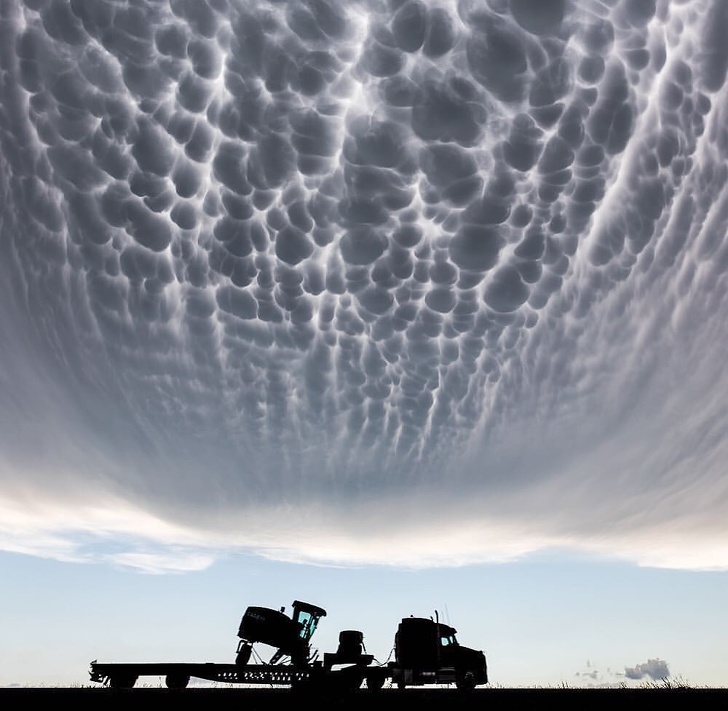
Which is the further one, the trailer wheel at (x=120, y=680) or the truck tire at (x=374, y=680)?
the truck tire at (x=374, y=680)

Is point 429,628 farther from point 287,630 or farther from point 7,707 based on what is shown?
point 7,707

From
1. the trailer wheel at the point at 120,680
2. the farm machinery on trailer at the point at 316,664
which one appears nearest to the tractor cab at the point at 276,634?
the farm machinery on trailer at the point at 316,664

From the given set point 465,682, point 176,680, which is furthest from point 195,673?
point 465,682

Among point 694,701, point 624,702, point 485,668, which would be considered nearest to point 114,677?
point 485,668

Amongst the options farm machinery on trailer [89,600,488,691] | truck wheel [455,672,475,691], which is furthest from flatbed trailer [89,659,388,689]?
truck wheel [455,672,475,691]

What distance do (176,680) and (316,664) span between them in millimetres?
5072

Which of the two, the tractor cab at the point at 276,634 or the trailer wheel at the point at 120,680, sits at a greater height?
the tractor cab at the point at 276,634

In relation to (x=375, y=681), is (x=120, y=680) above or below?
above

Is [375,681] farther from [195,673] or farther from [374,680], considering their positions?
[195,673]

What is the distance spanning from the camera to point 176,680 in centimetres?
2050

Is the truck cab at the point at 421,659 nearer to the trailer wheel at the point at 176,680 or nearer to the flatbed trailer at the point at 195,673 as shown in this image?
the flatbed trailer at the point at 195,673

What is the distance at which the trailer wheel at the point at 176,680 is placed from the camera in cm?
Answer: 2045

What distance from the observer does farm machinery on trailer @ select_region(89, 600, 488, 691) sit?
2034cm

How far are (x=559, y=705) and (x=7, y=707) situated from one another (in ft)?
48.6
